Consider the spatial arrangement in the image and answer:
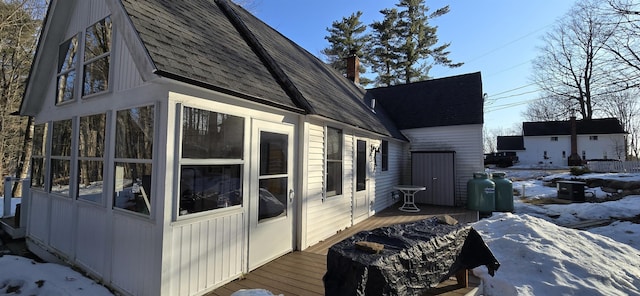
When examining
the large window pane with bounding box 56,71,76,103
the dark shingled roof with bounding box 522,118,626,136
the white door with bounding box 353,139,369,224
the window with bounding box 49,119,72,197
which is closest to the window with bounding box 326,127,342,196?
the white door with bounding box 353,139,369,224

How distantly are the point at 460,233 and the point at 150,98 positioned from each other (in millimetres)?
3999

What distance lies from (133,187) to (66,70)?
3458 mm

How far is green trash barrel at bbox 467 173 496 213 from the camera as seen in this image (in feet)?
28.5

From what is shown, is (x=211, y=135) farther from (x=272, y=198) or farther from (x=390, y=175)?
(x=390, y=175)

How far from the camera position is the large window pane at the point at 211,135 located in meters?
3.24

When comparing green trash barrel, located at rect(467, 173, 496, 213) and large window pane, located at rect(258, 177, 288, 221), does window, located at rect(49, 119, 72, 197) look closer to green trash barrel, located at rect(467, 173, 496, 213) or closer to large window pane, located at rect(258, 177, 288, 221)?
large window pane, located at rect(258, 177, 288, 221)

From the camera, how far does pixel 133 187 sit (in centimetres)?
336

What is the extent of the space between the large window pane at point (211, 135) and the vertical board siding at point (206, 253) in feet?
2.75

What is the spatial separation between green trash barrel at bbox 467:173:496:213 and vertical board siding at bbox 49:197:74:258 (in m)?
9.98

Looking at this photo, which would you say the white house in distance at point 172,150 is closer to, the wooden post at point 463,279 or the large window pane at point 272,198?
the large window pane at point 272,198

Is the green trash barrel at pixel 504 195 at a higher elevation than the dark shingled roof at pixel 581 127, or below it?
below

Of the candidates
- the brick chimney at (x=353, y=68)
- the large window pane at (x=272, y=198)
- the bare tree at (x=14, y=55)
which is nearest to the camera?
the large window pane at (x=272, y=198)

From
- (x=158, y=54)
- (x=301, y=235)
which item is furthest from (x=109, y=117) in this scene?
(x=301, y=235)

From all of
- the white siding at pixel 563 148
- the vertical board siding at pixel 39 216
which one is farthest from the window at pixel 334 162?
the white siding at pixel 563 148
